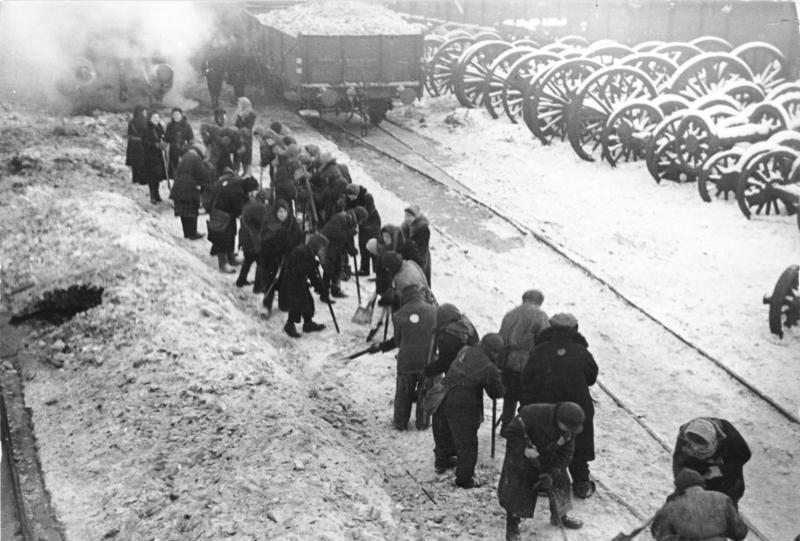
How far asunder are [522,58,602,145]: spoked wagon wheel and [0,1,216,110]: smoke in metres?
7.86

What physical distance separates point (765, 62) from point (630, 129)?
6238mm

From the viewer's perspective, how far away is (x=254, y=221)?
404 inches

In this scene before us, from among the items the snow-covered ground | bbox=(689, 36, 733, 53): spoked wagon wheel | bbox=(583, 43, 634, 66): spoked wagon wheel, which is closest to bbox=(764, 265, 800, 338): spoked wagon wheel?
the snow-covered ground

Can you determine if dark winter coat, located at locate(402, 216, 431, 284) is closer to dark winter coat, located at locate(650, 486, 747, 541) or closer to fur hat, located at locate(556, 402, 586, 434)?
fur hat, located at locate(556, 402, 586, 434)

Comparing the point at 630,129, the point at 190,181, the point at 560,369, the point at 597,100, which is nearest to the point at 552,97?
the point at 597,100

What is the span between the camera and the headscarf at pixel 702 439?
18.4ft

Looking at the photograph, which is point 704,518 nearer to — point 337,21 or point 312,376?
point 312,376

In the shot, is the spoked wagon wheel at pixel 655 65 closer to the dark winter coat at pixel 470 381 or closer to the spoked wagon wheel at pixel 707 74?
the spoked wagon wheel at pixel 707 74

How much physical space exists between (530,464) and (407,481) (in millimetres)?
1368


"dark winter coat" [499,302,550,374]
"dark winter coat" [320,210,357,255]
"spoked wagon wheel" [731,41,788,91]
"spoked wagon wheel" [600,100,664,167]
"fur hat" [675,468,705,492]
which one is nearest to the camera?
"fur hat" [675,468,705,492]

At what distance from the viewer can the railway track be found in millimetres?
7930

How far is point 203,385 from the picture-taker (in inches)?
320

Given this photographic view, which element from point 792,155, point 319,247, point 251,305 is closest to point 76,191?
point 251,305

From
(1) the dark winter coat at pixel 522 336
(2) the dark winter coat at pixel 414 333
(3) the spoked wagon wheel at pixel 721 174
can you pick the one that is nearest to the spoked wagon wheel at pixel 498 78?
(3) the spoked wagon wheel at pixel 721 174
